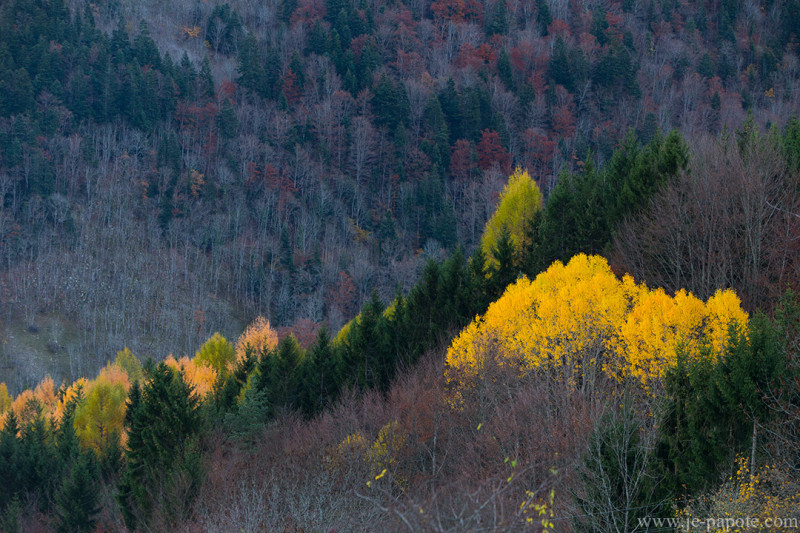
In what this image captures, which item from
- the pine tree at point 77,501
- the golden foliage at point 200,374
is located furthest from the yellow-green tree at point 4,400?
the pine tree at point 77,501

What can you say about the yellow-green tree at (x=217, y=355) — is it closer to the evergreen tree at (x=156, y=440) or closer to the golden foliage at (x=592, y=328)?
the evergreen tree at (x=156, y=440)

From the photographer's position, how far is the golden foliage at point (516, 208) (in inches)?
2245

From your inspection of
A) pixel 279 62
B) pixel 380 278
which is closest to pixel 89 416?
pixel 380 278

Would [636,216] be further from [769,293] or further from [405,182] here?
[405,182]

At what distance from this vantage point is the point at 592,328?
31.0m

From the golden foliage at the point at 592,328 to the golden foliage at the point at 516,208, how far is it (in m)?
19.9

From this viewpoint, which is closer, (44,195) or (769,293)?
(769,293)

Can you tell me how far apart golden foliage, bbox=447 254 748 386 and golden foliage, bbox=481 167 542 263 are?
65.4 feet

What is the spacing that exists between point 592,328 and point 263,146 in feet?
464

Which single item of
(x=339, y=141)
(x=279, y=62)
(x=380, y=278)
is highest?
(x=279, y=62)

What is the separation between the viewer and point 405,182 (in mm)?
161250

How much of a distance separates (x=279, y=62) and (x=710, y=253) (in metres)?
163

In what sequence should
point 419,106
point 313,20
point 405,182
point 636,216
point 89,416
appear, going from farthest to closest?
point 313,20 < point 419,106 < point 405,182 < point 89,416 < point 636,216

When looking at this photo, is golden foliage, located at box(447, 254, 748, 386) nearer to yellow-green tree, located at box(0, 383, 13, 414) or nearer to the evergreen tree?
the evergreen tree
